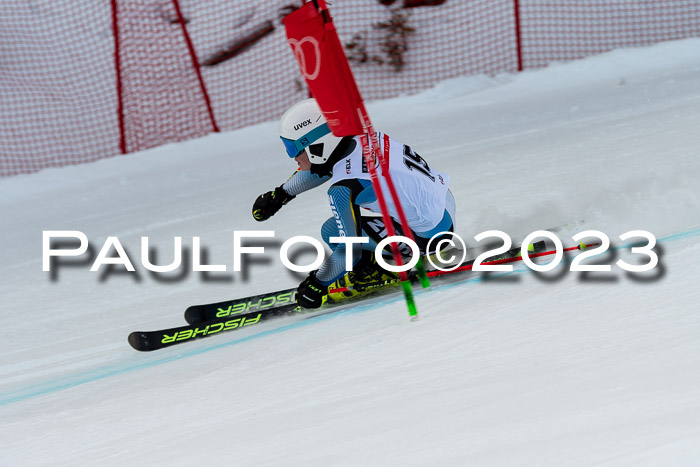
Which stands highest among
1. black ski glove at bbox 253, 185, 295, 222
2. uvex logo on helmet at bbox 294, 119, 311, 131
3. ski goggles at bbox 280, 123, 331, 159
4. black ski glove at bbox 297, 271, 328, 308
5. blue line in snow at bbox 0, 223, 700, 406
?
uvex logo on helmet at bbox 294, 119, 311, 131

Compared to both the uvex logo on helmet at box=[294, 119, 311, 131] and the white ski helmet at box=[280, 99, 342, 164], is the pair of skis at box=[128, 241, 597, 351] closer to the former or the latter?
the white ski helmet at box=[280, 99, 342, 164]

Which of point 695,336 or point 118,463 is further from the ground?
point 695,336

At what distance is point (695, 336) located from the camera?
2.77 m

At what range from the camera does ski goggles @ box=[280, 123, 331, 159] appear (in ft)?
13.0

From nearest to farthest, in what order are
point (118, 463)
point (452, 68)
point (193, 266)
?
1. point (118, 463)
2. point (193, 266)
3. point (452, 68)

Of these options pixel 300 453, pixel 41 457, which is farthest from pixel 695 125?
pixel 41 457

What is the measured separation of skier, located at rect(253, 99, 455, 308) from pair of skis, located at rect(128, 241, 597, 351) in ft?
0.25

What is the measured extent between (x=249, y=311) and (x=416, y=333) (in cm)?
137

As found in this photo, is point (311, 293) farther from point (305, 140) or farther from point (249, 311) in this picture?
point (305, 140)

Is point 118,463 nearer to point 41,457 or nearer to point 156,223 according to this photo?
point 41,457

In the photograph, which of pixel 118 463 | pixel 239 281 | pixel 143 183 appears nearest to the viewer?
pixel 118 463

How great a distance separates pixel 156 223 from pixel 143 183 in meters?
1.35
